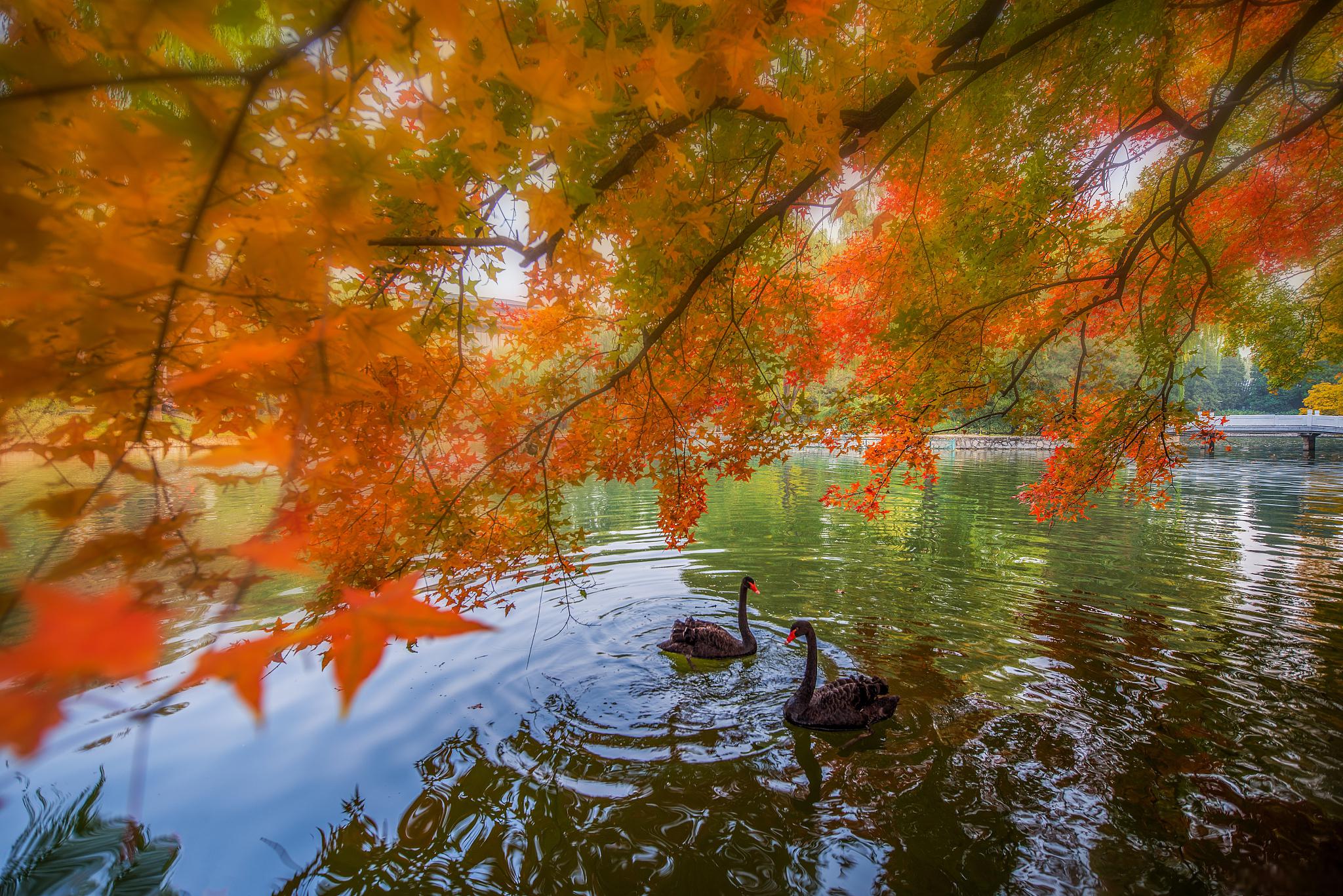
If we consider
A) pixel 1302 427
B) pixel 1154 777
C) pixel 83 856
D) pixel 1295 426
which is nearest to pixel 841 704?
pixel 1154 777

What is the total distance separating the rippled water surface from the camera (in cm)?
244

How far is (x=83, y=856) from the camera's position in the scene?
2.61 meters

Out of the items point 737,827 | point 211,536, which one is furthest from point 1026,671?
point 211,536

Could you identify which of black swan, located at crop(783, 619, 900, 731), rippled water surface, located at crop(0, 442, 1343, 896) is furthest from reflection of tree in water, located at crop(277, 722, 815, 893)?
black swan, located at crop(783, 619, 900, 731)

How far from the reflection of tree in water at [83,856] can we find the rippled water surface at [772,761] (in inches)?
1.4

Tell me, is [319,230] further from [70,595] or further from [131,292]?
[70,595]

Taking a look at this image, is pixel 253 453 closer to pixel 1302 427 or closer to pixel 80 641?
pixel 80 641

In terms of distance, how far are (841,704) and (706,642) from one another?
58.7 inches

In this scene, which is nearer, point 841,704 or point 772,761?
point 772,761

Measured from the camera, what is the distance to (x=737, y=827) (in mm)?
2691

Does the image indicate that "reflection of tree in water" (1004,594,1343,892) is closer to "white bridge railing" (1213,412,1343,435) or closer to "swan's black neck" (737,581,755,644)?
"swan's black neck" (737,581,755,644)

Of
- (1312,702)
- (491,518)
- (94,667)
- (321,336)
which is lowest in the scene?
(1312,702)

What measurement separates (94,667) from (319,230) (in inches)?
25.4

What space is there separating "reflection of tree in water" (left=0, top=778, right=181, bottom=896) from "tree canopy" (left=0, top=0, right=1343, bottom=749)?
50.4 inches
